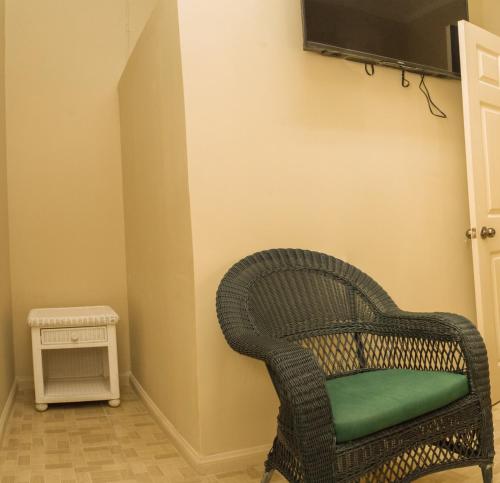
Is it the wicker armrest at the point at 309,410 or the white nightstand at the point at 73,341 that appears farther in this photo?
the white nightstand at the point at 73,341

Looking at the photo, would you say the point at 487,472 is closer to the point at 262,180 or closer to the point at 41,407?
the point at 262,180

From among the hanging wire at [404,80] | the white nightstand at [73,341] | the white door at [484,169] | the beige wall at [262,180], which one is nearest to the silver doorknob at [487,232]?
the white door at [484,169]

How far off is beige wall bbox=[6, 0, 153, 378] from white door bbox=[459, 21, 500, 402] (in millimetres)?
2214

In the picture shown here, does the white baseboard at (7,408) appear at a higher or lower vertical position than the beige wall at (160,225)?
lower

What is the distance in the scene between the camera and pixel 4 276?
346 centimetres

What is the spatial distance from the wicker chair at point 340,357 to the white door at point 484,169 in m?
0.77

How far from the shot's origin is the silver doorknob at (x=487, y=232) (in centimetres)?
295

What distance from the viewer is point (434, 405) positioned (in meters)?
1.89

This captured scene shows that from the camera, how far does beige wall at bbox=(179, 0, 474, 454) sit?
7.94 feet

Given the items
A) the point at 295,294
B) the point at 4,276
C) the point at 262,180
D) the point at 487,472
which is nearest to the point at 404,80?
the point at 262,180

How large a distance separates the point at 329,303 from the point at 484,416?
703mm

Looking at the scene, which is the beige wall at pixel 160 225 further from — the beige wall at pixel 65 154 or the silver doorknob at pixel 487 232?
the silver doorknob at pixel 487 232

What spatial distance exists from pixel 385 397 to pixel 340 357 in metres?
0.68

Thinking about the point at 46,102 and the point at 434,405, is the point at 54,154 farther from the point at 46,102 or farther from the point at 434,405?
the point at 434,405
